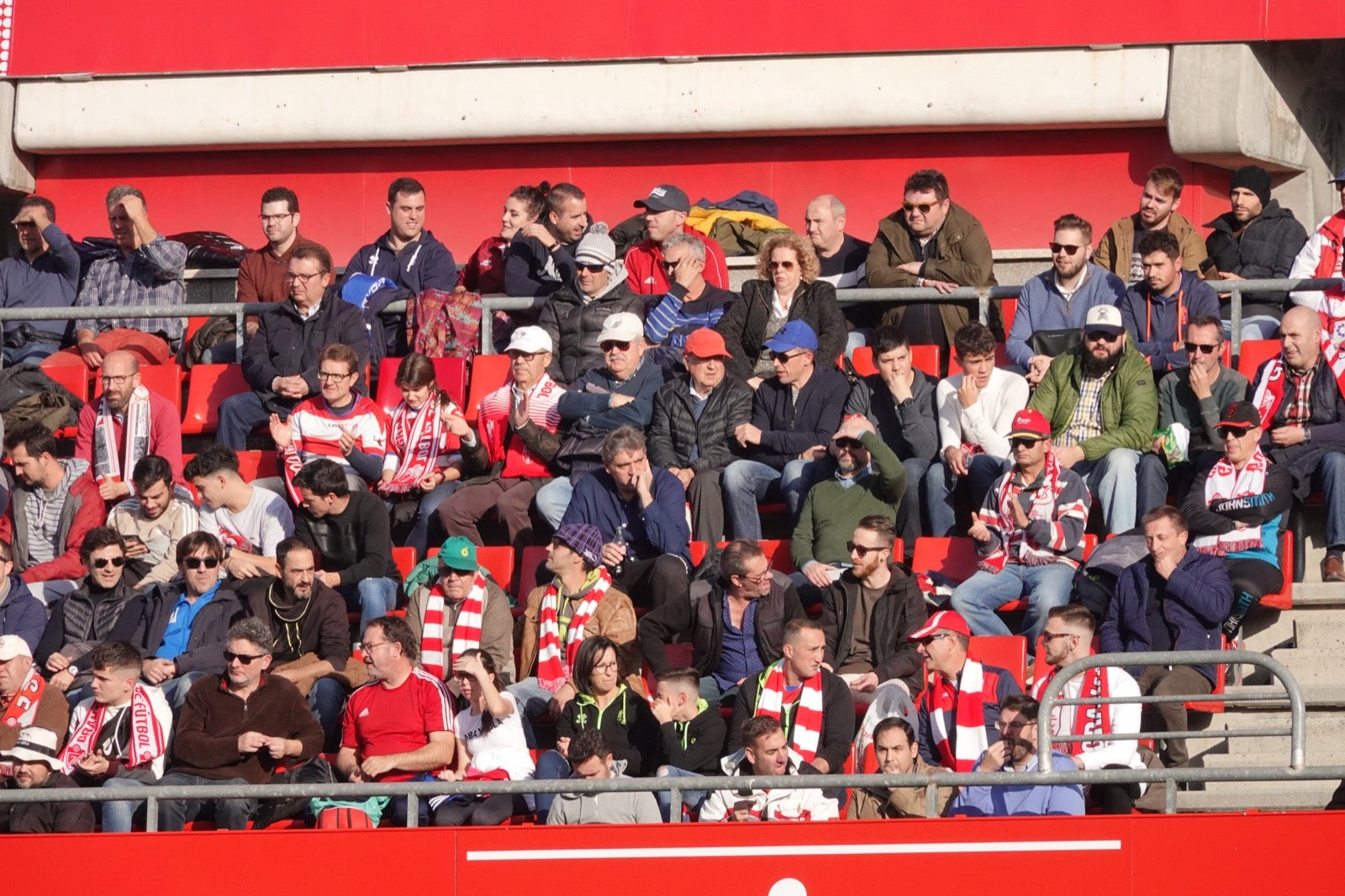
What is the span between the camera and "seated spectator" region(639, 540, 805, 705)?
420 inches

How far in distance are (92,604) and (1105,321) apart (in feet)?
17.0

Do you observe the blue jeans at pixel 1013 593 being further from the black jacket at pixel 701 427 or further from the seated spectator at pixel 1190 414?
the black jacket at pixel 701 427

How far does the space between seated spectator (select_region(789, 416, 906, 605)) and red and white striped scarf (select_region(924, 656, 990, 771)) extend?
1.25 m

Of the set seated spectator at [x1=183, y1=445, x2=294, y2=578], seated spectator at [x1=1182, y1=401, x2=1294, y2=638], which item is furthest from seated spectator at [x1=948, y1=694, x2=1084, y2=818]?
seated spectator at [x1=183, y1=445, x2=294, y2=578]

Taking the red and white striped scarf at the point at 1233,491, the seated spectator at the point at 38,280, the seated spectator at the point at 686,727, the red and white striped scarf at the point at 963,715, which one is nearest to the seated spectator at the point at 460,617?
the seated spectator at the point at 686,727

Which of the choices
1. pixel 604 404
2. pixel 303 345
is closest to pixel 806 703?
pixel 604 404

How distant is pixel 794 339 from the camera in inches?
473

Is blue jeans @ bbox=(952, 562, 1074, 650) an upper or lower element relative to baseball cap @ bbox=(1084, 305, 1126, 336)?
lower

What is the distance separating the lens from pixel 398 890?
31.3ft

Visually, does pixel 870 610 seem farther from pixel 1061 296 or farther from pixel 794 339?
pixel 1061 296

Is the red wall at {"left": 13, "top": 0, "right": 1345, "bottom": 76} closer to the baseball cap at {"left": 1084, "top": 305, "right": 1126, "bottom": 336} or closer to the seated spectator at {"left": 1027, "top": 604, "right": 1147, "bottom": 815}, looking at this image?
the baseball cap at {"left": 1084, "top": 305, "right": 1126, "bottom": 336}

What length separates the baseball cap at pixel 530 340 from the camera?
1233 centimetres

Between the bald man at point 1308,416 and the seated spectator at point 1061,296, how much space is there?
1.05 meters

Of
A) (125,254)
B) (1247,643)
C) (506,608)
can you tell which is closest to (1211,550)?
(1247,643)
